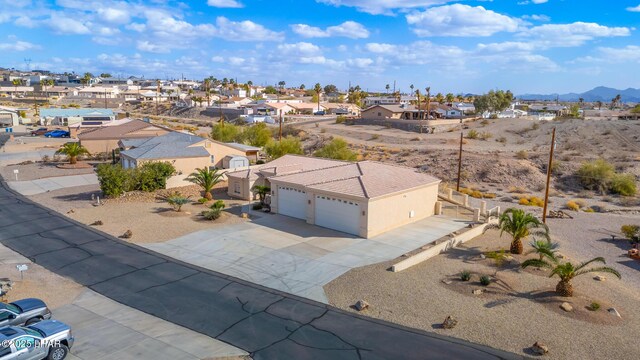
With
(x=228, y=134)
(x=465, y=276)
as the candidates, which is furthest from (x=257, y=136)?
(x=465, y=276)

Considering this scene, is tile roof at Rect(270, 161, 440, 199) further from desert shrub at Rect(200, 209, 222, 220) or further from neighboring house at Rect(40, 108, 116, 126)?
neighboring house at Rect(40, 108, 116, 126)

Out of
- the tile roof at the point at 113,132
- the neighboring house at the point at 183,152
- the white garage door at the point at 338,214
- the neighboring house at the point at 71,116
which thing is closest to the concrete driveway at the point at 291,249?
the white garage door at the point at 338,214

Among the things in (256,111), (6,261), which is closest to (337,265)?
(6,261)

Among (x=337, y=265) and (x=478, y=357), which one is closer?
(x=478, y=357)

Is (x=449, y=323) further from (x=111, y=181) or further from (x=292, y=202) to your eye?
(x=111, y=181)

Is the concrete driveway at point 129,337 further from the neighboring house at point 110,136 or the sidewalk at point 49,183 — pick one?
the neighboring house at point 110,136

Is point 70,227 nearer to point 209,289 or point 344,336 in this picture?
point 209,289
